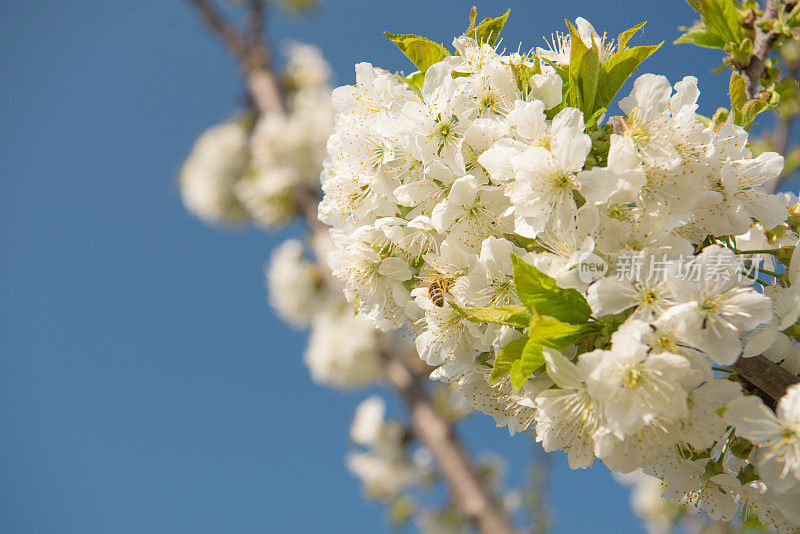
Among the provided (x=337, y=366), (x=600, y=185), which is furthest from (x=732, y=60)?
(x=337, y=366)

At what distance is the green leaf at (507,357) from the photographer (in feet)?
3.50

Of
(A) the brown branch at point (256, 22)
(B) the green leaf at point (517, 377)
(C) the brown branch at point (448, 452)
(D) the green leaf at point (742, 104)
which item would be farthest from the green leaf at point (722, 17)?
(A) the brown branch at point (256, 22)

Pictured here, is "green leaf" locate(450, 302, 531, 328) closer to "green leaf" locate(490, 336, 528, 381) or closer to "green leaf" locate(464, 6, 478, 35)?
"green leaf" locate(490, 336, 528, 381)

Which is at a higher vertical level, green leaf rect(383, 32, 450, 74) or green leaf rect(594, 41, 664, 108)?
green leaf rect(383, 32, 450, 74)

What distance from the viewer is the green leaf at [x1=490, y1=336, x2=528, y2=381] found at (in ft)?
3.50

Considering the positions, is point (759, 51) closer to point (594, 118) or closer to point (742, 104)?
point (742, 104)

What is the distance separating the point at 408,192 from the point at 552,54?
45 centimetres

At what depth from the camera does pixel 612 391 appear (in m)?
0.95

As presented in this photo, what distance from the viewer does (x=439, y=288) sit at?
120cm

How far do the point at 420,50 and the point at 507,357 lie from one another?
2.45 ft

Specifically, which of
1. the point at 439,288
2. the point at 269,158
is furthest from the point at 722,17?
the point at 269,158

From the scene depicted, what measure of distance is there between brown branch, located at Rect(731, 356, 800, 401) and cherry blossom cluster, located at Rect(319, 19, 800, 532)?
4 centimetres

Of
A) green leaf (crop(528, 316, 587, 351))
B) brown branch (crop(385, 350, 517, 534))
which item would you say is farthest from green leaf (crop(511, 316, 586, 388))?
brown branch (crop(385, 350, 517, 534))

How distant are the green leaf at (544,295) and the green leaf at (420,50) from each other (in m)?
0.60
